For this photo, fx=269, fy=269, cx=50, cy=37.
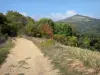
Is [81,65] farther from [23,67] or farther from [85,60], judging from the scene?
[23,67]

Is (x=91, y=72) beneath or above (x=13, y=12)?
beneath

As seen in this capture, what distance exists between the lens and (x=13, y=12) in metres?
89.9

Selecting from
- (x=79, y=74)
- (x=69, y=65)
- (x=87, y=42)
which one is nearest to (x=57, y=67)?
(x=69, y=65)

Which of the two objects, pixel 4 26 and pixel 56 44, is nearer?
pixel 56 44

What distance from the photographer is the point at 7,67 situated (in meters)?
17.3

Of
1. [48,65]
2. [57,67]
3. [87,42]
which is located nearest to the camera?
[57,67]

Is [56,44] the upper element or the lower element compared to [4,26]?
lower

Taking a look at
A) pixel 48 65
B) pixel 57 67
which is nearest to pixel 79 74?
pixel 57 67

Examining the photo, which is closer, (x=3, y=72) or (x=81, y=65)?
(x=81, y=65)

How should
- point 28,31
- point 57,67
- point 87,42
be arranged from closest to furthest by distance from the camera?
point 57,67 → point 28,31 → point 87,42

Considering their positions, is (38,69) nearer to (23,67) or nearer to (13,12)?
(23,67)

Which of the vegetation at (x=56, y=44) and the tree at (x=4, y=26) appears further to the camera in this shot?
the tree at (x=4, y=26)

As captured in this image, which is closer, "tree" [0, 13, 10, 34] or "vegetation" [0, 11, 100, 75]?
"vegetation" [0, 11, 100, 75]

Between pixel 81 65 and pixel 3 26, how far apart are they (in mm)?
51691
